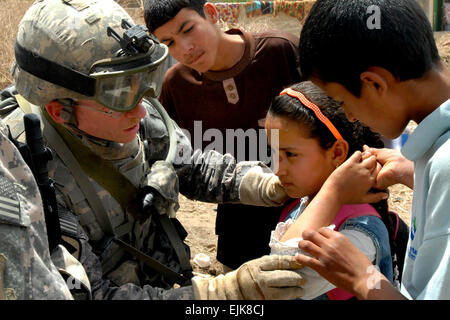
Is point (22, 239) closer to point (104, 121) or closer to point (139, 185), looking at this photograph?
point (104, 121)

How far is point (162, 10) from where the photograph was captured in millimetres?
3174

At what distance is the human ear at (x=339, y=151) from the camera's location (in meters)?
2.48

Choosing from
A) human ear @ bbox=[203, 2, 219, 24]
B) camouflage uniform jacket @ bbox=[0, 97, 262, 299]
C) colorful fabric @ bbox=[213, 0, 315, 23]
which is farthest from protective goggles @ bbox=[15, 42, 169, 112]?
colorful fabric @ bbox=[213, 0, 315, 23]

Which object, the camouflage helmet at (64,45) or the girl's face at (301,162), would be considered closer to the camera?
the camouflage helmet at (64,45)

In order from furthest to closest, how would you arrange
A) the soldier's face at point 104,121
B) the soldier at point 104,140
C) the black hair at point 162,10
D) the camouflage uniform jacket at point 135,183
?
the black hair at point 162,10 < the soldier's face at point 104,121 < the soldier at point 104,140 < the camouflage uniform jacket at point 135,183

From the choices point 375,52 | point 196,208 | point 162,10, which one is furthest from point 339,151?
point 196,208

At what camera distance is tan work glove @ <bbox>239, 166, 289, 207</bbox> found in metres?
2.65

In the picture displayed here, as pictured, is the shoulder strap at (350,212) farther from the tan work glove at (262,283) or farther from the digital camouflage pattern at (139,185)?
the digital camouflage pattern at (139,185)

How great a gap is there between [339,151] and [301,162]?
18cm

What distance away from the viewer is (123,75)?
2244 millimetres

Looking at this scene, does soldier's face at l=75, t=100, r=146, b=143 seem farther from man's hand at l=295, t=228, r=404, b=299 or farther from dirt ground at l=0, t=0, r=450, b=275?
dirt ground at l=0, t=0, r=450, b=275

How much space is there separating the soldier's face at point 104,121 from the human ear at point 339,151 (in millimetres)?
860

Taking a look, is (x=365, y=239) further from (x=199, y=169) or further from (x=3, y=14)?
(x=3, y=14)

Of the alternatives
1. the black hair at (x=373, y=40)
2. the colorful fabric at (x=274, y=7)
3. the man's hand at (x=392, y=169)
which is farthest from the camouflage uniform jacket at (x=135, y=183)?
the colorful fabric at (x=274, y=7)
